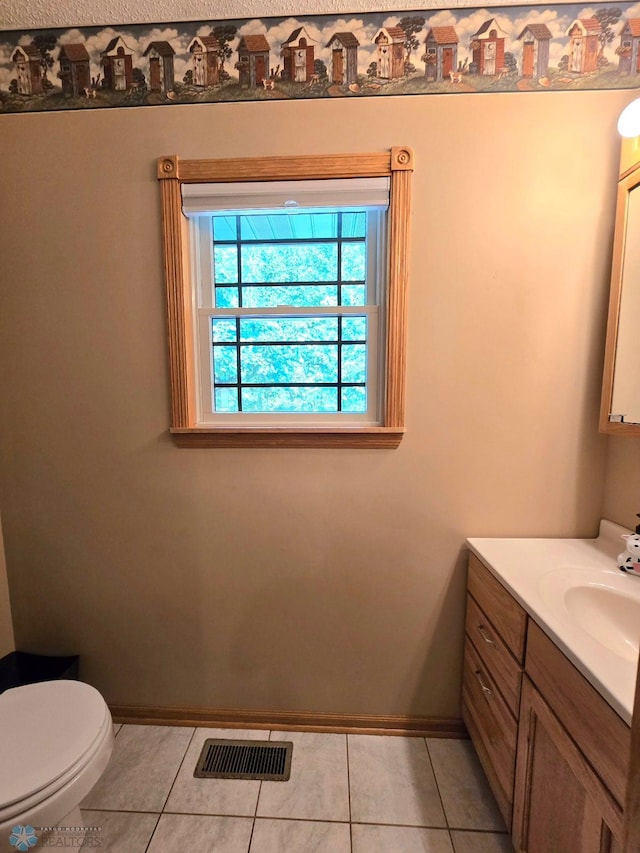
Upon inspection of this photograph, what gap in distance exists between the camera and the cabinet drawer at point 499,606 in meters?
0.97

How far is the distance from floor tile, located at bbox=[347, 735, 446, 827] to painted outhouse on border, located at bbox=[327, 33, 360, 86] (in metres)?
2.46

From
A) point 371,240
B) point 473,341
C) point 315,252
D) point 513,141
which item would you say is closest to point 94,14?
point 315,252

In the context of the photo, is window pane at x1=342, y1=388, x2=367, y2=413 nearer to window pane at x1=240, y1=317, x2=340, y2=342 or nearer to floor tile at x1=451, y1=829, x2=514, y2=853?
window pane at x1=240, y1=317, x2=340, y2=342

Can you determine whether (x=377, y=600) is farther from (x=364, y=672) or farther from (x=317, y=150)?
(x=317, y=150)

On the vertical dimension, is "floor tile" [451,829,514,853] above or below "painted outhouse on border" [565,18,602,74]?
below

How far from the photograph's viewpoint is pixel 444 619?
4.56 feet

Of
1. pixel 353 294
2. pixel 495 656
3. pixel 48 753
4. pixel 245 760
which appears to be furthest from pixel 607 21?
pixel 245 760

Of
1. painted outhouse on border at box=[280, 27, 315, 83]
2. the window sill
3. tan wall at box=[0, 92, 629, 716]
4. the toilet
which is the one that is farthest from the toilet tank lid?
painted outhouse on border at box=[280, 27, 315, 83]

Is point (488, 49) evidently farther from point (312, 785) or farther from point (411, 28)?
point (312, 785)

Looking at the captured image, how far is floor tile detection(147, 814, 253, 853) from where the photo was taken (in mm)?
1047

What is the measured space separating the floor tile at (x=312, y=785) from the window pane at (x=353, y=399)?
133 cm

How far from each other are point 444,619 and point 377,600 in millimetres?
279

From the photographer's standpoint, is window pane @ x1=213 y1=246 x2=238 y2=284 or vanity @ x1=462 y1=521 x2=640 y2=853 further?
window pane @ x1=213 y1=246 x2=238 y2=284

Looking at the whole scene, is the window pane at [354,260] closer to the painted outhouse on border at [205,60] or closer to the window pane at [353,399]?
the window pane at [353,399]
